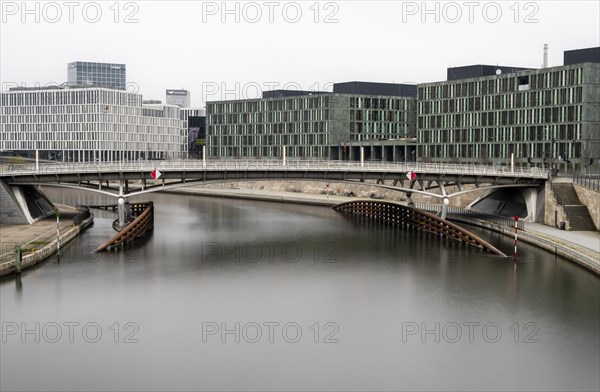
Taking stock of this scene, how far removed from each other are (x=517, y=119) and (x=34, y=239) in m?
82.3

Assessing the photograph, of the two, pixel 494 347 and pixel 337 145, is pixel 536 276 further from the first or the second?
pixel 337 145

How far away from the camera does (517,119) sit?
121m

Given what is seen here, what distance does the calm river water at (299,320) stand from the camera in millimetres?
32844

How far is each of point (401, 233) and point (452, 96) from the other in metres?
59.8

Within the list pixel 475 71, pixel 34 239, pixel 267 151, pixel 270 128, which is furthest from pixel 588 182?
pixel 270 128

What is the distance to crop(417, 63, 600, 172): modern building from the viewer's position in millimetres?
A: 108562

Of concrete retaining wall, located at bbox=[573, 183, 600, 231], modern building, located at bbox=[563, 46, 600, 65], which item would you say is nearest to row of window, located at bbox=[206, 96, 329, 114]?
modern building, located at bbox=[563, 46, 600, 65]

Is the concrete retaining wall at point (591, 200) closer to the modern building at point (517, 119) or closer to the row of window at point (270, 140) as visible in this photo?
the modern building at point (517, 119)

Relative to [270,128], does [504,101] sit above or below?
above

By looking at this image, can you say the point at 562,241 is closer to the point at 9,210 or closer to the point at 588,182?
the point at 588,182

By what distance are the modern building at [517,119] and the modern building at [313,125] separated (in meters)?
9.56

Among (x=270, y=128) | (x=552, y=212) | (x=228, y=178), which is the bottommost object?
(x=552, y=212)

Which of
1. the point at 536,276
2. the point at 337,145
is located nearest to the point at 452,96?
the point at 337,145

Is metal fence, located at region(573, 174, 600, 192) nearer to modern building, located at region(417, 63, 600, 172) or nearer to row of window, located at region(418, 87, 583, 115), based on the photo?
modern building, located at region(417, 63, 600, 172)
